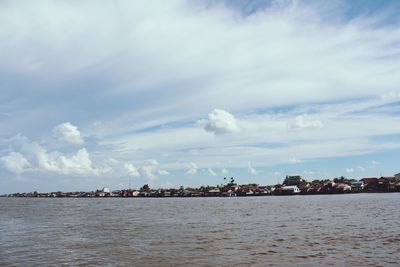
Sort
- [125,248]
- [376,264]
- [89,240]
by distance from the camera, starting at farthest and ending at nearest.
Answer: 1. [89,240]
2. [125,248]
3. [376,264]

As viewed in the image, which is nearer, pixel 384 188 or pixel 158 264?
pixel 158 264

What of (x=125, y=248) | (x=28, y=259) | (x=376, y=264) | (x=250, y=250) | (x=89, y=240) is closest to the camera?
(x=376, y=264)

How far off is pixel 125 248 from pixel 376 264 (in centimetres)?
1580

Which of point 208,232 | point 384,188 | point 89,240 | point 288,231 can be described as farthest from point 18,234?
point 384,188

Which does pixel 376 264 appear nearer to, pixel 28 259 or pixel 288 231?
pixel 288 231

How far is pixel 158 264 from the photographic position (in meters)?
22.1

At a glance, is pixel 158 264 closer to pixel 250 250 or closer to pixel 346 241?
pixel 250 250

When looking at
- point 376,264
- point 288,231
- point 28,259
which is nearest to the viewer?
point 376,264

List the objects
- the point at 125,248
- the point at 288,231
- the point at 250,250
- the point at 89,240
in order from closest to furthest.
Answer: the point at 250,250
the point at 125,248
the point at 89,240
the point at 288,231

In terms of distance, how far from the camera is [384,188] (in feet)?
622

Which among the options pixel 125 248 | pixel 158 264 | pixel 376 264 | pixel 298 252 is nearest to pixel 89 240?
pixel 125 248

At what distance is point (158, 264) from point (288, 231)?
59.3 feet

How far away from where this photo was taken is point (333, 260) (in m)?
22.1

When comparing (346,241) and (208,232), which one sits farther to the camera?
(208,232)
